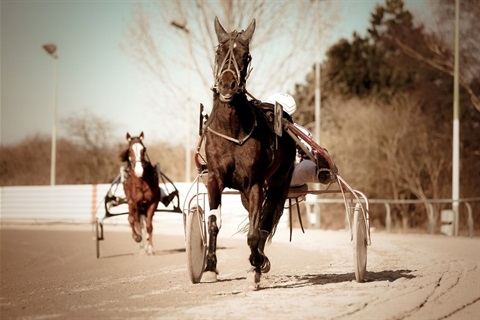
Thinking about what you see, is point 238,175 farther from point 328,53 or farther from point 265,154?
point 328,53

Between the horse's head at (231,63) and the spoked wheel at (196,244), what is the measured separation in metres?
1.73

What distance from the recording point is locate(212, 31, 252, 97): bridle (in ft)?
27.9

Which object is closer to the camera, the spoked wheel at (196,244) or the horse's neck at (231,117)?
the horse's neck at (231,117)

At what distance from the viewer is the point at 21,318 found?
7.30 metres

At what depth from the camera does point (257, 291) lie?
8.72 meters

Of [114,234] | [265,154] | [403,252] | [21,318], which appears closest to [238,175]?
[265,154]

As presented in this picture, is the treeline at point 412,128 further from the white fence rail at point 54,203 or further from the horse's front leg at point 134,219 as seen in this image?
the horse's front leg at point 134,219

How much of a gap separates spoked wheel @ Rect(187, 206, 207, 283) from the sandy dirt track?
7.8 inches

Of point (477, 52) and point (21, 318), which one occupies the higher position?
point (477, 52)

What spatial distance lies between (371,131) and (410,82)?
8914 mm

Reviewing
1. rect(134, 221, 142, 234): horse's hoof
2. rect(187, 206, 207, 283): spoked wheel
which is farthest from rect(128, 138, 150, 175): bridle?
rect(187, 206, 207, 283): spoked wheel

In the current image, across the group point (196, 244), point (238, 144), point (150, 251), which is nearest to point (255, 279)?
point (196, 244)

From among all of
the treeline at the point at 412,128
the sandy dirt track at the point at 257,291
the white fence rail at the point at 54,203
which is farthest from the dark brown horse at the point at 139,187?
the treeline at the point at 412,128

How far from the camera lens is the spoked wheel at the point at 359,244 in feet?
30.9
